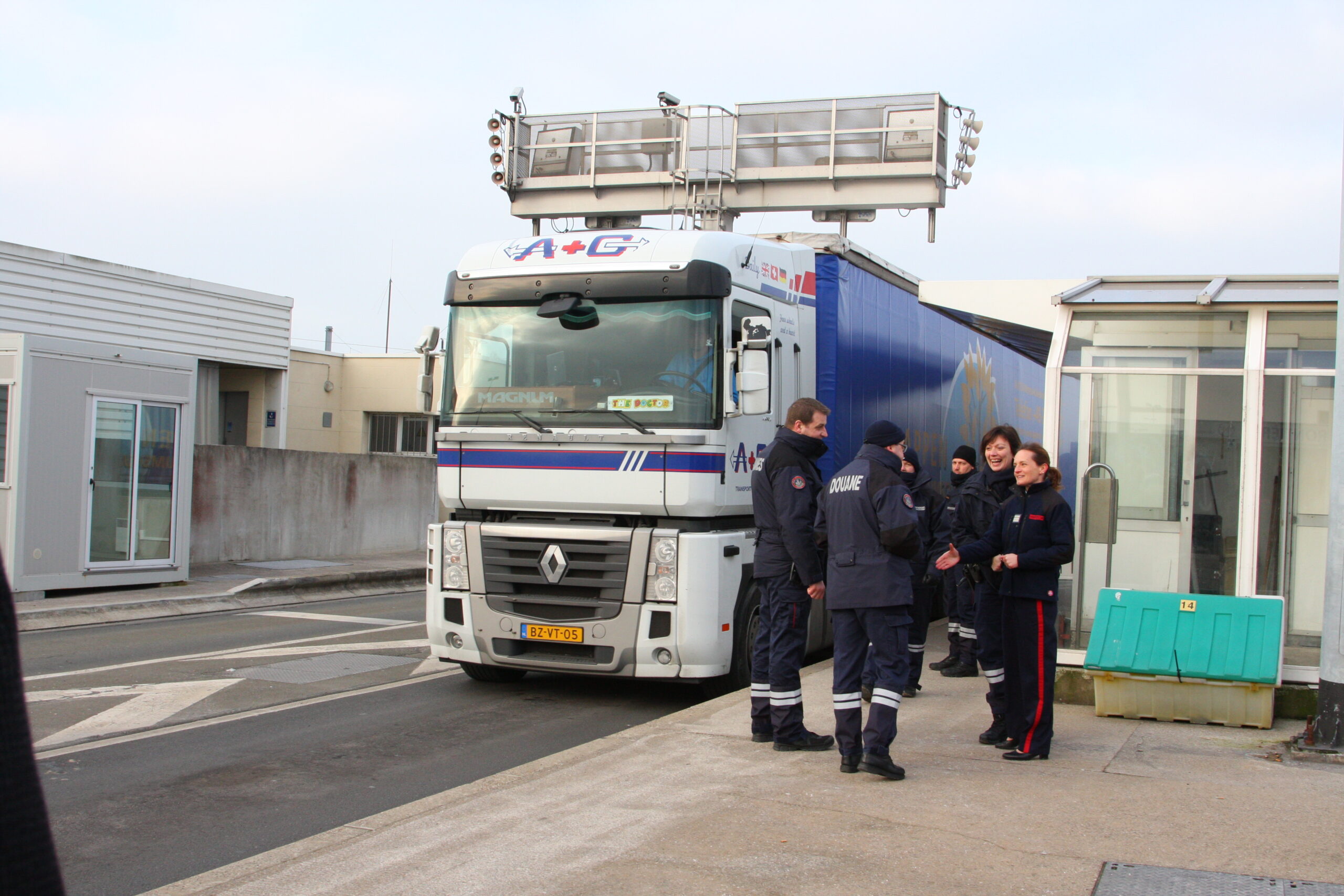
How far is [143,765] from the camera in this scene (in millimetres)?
6824

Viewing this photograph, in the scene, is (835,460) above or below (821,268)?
below

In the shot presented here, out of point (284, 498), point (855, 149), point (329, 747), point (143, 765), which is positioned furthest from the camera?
point (855, 149)

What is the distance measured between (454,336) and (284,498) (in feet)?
39.3

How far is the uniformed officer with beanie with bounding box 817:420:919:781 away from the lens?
5953 millimetres

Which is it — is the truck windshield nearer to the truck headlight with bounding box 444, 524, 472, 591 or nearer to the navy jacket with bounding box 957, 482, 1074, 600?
the truck headlight with bounding box 444, 524, 472, 591

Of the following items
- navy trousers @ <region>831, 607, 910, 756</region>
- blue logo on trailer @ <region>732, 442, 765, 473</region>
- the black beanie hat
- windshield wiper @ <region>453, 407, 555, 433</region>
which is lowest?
navy trousers @ <region>831, 607, 910, 756</region>

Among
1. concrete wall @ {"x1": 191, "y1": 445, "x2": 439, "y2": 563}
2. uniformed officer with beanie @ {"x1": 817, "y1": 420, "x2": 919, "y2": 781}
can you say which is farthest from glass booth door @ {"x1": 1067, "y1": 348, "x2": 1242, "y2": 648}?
concrete wall @ {"x1": 191, "y1": 445, "x2": 439, "y2": 563}

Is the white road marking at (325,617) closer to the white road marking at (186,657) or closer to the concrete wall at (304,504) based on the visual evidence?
the white road marking at (186,657)

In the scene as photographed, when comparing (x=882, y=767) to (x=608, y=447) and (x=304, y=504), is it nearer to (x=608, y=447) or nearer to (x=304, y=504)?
(x=608, y=447)

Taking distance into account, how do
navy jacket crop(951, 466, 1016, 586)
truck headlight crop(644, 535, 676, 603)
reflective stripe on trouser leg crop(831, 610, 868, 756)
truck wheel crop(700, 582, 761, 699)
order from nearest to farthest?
reflective stripe on trouser leg crop(831, 610, 868, 756), navy jacket crop(951, 466, 1016, 586), truck headlight crop(644, 535, 676, 603), truck wheel crop(700, 582, 761, 699)

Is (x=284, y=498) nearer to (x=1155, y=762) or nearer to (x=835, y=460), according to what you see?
(x=835, y=460)

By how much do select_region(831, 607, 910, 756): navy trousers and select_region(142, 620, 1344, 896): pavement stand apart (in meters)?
0.23

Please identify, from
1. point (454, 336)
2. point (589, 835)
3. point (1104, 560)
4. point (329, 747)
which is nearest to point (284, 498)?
point (454, 336)

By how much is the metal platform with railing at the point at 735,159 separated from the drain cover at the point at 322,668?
12.3 metres
